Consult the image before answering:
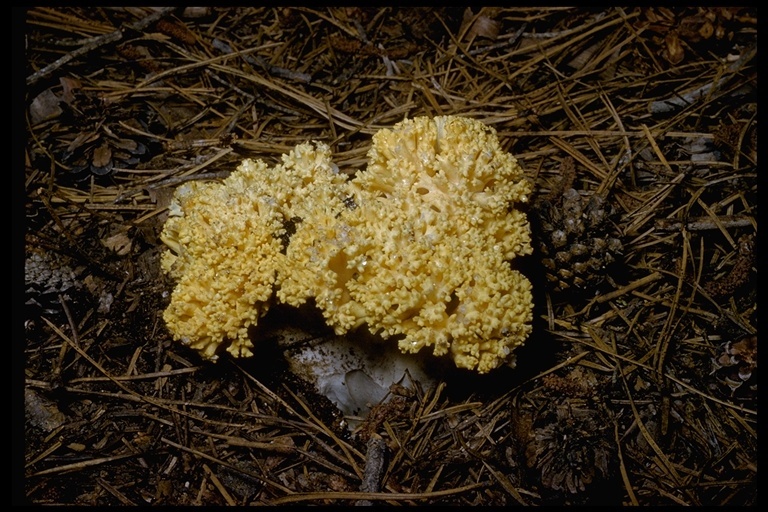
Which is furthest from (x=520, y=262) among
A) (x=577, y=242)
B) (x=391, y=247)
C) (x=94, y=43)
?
(x=94, y=43)

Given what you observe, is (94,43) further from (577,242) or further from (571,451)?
(571,451)

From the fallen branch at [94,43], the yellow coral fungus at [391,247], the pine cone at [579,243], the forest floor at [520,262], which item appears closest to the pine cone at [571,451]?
the forest floor at [520,262]

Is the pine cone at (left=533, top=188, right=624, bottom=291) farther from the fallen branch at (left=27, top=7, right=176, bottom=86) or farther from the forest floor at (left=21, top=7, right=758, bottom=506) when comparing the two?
the fallen branch at (left=27, top=7, right=176, bottom=86)

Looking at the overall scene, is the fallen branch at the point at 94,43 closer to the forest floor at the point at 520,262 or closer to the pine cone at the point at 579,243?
the forest floor at the point at 520,262

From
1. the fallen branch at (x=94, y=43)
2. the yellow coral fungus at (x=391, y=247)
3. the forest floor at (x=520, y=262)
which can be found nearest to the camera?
the yellow coral fungus at (x=391, y=247)

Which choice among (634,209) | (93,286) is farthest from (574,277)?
(93,286)
